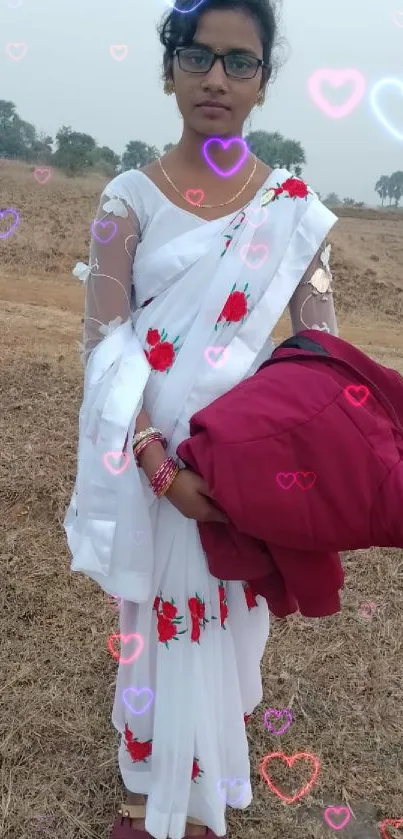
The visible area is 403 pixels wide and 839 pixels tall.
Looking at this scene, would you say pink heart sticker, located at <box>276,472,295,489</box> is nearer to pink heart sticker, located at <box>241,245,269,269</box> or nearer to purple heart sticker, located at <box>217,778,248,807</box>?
pink heart sticker, located at <box>241,245,269,269</box>

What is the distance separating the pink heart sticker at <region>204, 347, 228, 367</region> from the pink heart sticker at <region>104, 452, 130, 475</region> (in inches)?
10.1

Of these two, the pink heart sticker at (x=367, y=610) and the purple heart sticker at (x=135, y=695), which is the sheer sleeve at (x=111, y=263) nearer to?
the purple heart sticker at (x=135, y=695)

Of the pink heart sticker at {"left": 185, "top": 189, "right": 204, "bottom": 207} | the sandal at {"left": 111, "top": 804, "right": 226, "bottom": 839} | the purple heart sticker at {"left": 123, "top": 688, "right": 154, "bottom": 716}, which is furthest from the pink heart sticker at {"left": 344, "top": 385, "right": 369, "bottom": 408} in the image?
the sandal at {"left": 111, "top": 804, "right": 226, "bottom": 839}

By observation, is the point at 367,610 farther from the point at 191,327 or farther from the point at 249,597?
the point at 191,327

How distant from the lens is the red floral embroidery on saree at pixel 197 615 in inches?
61.5

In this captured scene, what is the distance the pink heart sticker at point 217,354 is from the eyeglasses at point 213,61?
52 centimetres

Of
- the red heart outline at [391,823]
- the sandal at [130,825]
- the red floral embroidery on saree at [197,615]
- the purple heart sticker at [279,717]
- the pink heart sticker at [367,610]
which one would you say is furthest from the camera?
the pink heart sticker at [367,610]

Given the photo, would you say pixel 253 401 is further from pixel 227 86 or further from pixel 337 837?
pixel 337 837

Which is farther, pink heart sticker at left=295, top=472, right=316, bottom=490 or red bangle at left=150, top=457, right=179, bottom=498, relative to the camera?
red bangle at left=150, top=457, right=179, bottom=498

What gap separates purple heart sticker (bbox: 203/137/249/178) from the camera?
4.55ft

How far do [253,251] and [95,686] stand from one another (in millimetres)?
1660

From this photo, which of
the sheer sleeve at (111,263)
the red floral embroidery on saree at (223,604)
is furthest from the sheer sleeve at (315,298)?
the red floral embroidery on saree at (223,604)

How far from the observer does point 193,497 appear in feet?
4.24

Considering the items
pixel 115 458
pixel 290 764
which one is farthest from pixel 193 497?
pixel 290 764
